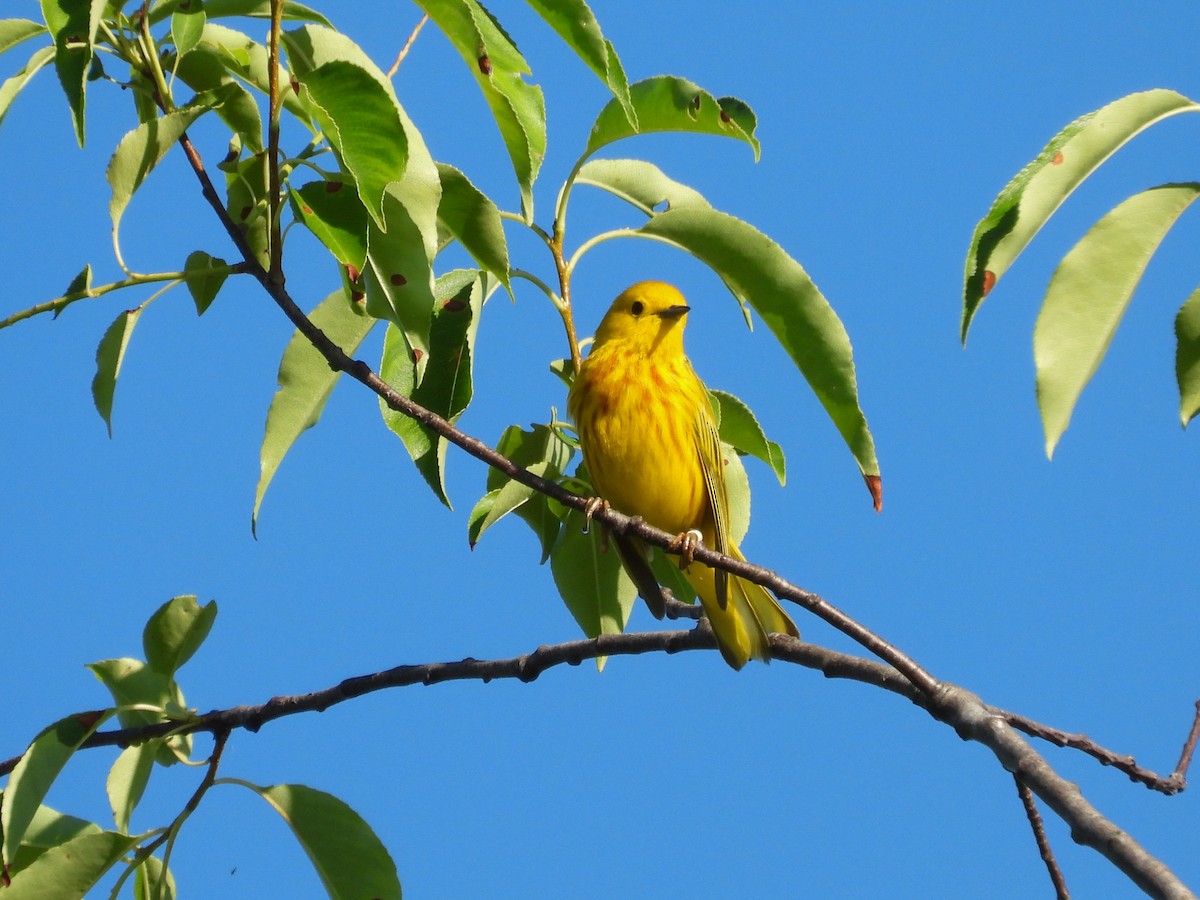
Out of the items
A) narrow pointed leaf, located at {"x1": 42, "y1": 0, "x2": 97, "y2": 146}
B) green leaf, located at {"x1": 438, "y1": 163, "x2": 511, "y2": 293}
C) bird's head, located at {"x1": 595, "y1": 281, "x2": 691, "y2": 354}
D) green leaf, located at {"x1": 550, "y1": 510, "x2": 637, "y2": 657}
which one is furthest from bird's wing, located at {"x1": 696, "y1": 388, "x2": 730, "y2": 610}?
narrow pointed leaf, located at {"x1": 42, "y1": 0, "x2": 97, "y2": 146}

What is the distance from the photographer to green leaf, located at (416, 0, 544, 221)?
2.29 metres

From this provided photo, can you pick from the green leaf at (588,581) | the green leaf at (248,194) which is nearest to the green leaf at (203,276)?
the green leaf at (248,194)

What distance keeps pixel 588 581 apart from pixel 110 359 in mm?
1398

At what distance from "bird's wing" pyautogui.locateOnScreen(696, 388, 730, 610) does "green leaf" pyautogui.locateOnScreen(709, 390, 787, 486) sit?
396 millimetres

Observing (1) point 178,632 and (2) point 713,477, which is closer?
(1) point 178,632

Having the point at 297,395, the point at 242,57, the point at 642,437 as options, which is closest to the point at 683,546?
the point at 642,437

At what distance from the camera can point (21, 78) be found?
8.04 ft

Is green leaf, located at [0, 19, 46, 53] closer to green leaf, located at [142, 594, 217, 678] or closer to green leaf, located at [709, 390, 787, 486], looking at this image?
green leaf, located at [142, 594, 217, 678]

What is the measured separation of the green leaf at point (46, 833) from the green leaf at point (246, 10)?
1.74m

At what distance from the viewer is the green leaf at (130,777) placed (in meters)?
2.81

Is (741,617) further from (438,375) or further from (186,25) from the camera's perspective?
(186,25)

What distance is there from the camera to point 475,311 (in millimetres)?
2871

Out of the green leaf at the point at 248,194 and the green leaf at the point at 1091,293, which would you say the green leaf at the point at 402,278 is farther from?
the green leaf at the point at 1091,293

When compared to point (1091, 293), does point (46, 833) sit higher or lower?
lower
